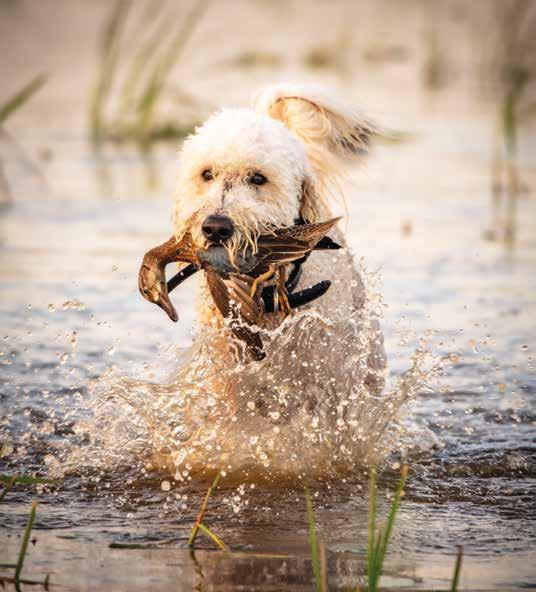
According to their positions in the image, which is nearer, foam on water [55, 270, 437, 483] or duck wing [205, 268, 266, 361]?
duck wing [205, 268, 266, 361]

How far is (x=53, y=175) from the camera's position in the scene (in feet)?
38.6

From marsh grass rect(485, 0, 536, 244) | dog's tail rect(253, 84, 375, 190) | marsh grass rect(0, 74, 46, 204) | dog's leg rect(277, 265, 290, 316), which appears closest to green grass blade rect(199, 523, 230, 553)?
dog's leg rect(277, 265, 290, 316)

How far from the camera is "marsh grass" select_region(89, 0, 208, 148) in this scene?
10.8 metres

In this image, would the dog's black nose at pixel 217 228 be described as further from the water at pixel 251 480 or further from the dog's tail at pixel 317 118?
the dog's tail at pixel 317 118

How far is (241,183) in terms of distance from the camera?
15.9 ft

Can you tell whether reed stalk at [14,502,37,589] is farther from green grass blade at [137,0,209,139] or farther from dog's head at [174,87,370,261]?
green grass blade at [137,0,209,139]

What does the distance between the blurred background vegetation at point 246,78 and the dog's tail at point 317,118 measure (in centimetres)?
211

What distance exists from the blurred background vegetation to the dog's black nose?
3.04m

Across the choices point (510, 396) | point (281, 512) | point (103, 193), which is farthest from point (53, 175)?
point (281, 512)

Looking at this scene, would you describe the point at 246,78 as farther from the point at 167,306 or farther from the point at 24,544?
the point at 24,544

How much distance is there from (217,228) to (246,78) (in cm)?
1215

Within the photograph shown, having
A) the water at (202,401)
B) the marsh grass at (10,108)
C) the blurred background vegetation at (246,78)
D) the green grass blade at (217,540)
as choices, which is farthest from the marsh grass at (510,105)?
the green grass blade at (217,540)

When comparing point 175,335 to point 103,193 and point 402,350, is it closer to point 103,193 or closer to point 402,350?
point 402,350

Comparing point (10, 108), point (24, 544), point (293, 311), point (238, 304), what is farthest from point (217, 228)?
point (10, 108)
